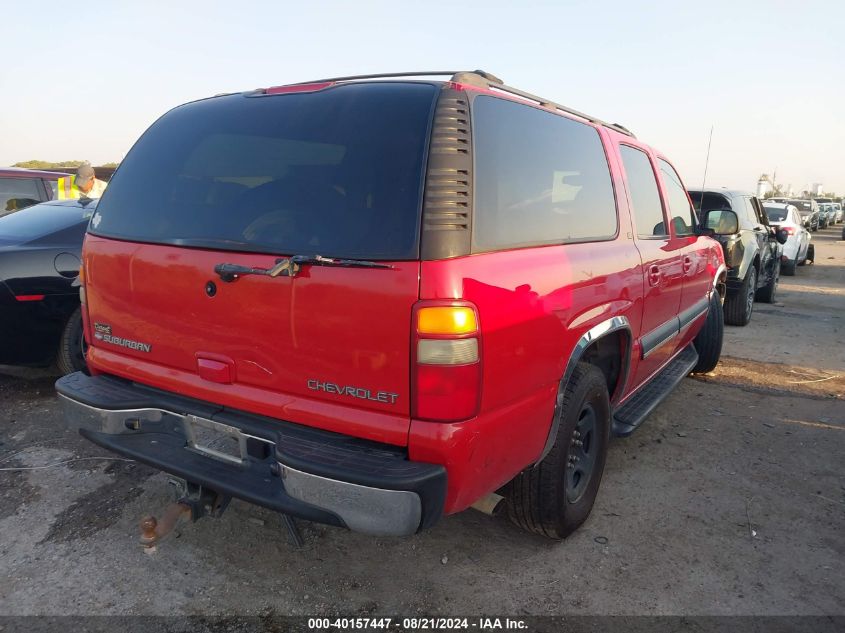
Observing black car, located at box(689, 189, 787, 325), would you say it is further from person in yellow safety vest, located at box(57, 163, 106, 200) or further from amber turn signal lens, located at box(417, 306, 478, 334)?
person in yellow safety vest, located at box(57, 163, 106, 200)

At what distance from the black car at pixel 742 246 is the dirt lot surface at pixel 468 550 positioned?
351cm

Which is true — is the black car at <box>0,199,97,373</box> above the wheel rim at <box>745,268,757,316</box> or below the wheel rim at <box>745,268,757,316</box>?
above

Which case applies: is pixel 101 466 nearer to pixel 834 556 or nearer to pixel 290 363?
pixel 290 363

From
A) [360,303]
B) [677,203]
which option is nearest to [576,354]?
[360,303]

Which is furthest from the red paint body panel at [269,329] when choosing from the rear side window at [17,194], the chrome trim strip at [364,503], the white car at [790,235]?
the white car at [790,235]

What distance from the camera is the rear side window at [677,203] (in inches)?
161

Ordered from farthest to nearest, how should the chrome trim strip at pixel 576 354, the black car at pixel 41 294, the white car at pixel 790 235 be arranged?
the white car at pixel 790 235
the black car at pixel 41 294
the chrome trim strip at pixel 576 354

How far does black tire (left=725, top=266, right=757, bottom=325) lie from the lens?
751 cm

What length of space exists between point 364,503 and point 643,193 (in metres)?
2.62

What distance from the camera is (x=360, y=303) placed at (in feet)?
6.29

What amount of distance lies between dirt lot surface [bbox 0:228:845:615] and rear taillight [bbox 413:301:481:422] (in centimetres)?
98

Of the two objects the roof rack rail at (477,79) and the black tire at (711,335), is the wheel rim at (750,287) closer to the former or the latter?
the black tire at (711,335)

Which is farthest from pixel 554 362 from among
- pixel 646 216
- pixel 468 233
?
pixel 646 216

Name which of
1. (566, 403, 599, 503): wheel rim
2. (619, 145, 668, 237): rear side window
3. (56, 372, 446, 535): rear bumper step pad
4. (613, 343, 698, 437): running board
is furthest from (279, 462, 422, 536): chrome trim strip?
(619, 145, 668, 237): rear side window
